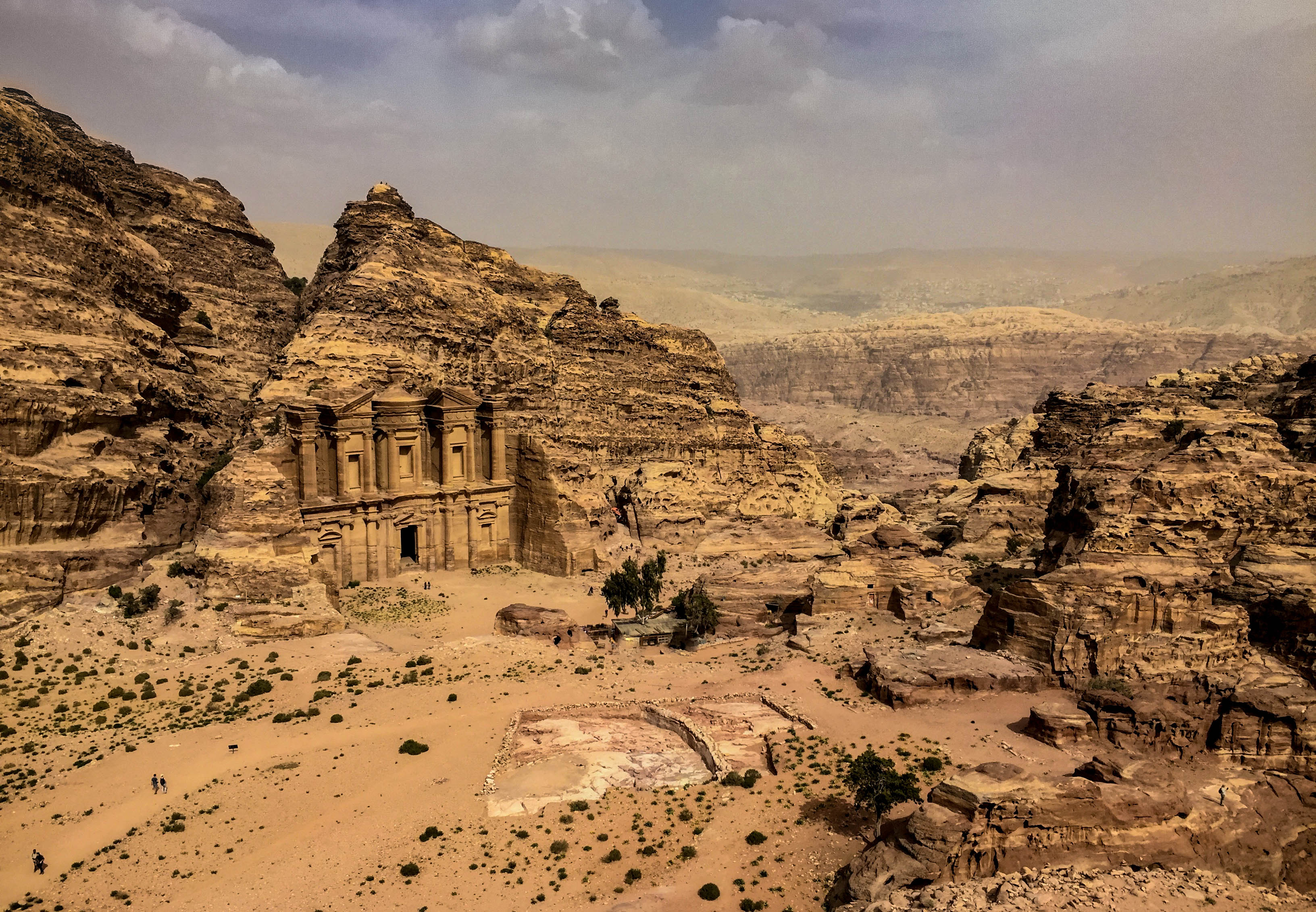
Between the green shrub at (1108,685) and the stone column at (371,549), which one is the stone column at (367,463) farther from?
the green shrub at (1108,685)

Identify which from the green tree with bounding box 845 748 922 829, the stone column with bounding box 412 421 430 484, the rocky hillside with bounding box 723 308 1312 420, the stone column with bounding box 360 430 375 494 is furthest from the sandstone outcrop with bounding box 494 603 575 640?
the rocky hillside with bounding box 723 308 1312 420

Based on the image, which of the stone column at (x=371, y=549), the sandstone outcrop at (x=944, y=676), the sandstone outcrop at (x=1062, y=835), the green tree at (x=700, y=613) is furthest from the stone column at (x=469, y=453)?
the sandstone outcrop at (x=1062, y=835)

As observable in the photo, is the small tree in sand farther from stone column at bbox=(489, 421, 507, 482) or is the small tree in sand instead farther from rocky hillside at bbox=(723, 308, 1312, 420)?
rocky hillside at bbox=(723, 308, 1312, 420)

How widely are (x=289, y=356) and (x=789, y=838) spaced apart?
3513 centimetres

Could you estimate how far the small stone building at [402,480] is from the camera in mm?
41125

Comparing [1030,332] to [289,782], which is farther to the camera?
[1030,332]

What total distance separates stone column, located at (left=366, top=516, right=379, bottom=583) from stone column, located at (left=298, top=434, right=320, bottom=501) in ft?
10.4

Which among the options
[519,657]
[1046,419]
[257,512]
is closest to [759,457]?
[1046,419]

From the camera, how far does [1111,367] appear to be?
155875 mm

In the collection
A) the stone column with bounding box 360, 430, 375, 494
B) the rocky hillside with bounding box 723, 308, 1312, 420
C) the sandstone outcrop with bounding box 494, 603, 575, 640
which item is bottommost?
the sandstone outcrop with bounding box 494, 603, 575, 640

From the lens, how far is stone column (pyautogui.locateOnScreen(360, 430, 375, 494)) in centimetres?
4253

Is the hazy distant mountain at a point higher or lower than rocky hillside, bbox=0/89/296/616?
higher

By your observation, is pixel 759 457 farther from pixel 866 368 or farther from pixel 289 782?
pixel 866 368

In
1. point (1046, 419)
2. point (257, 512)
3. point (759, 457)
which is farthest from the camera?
point (1046, 419)
